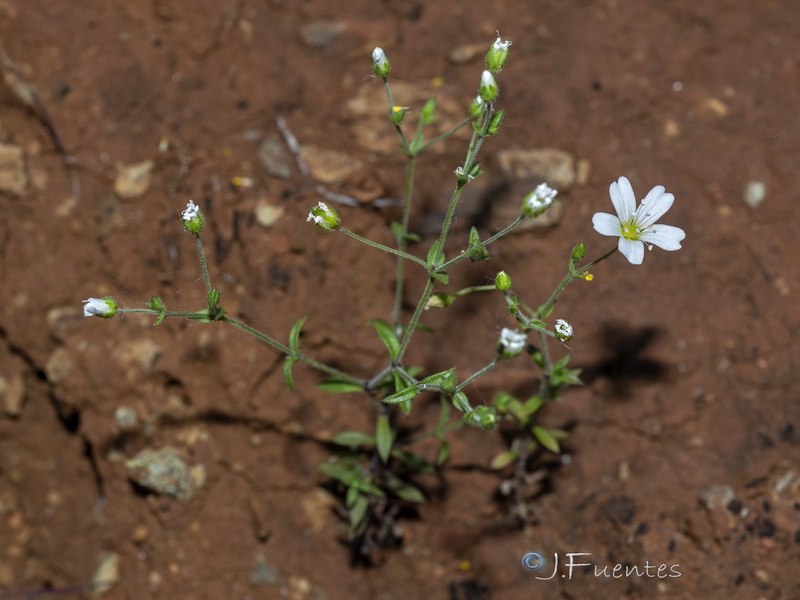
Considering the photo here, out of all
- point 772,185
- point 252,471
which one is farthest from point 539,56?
point 252,471

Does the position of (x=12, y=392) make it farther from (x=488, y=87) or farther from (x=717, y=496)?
(x=717, y=496)

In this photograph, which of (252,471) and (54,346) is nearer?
(252,471)

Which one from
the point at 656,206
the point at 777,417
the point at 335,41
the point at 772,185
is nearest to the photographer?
the point at 656,206

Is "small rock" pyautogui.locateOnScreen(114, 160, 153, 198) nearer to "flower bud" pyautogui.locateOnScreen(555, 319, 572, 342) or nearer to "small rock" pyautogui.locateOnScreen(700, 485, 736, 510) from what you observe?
"flower bud" pyautogui.locateOnScreen(555, 319, 572, 342)

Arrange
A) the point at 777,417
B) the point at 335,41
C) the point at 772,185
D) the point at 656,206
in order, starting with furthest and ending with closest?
the point at 335,41
the point at 772,185
the point at 777,417
the point at 656,206

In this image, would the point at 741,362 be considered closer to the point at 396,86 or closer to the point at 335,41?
the point at 396,86

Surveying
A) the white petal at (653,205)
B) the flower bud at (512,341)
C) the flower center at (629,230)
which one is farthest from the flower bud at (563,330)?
the white petal at (653,205)
